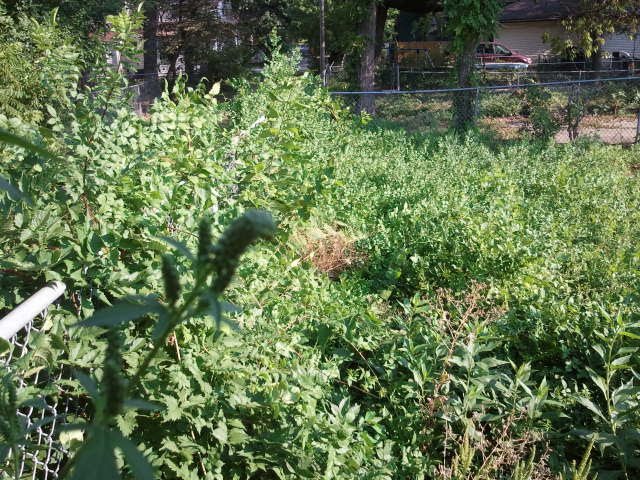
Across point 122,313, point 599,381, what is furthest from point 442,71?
point 122,313

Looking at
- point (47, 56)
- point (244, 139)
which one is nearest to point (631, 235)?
point (244, 139)

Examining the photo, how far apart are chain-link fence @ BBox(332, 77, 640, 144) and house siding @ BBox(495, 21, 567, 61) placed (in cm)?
2113

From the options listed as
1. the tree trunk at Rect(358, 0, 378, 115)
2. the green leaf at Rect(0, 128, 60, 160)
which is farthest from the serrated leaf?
the tree trunk at Rect(358, 0, 378, 115)

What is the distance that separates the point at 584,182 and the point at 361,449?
6.22 m

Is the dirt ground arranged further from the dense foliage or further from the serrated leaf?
the serrated leaf

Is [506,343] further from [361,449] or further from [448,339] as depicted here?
[361,449]

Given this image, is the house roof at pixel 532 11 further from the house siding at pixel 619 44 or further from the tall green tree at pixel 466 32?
the tall green tree at pixel 466 32

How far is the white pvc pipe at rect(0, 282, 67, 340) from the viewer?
5.10 ft

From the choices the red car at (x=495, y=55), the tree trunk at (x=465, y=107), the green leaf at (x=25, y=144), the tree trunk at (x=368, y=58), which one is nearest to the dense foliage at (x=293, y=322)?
the green leaf at (x=25, y=144)

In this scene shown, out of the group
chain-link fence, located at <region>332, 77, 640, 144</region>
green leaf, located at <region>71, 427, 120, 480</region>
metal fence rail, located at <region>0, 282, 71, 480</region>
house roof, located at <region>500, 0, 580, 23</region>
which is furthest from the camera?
house roof, located at <region>500, 0, 580, 23</region>

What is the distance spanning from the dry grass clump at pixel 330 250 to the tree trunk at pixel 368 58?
36.0ft

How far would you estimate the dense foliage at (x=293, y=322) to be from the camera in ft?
6.82

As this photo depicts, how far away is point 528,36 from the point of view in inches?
1371

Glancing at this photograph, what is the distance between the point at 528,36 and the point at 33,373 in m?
37.4
